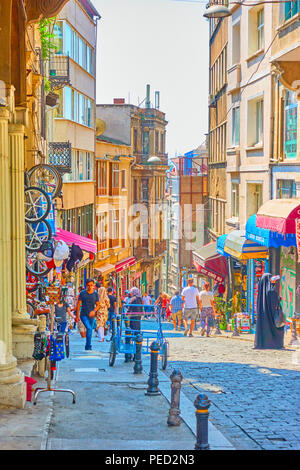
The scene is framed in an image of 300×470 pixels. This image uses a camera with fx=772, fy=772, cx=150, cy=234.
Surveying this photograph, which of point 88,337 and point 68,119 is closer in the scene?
point 88,337

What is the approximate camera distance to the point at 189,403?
36.0 ft

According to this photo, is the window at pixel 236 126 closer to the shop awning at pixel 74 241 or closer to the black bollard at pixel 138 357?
the shop awning at pixel 74 241

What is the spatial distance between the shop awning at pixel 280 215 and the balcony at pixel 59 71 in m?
11.1

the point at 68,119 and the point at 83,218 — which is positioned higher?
the point at 68,119

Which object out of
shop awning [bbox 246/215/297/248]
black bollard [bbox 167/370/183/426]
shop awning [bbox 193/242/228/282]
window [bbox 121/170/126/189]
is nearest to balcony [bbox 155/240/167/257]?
window [bbox 121/170/126/189]

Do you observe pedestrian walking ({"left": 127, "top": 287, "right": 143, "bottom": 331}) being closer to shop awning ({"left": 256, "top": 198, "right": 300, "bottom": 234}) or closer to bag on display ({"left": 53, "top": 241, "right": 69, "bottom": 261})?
bag on display ({"left": 53, "top": 241, "right": 69, "bottom": 261})

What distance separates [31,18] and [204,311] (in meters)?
9.95

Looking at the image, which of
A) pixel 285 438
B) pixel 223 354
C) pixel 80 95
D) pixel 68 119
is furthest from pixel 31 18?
pixel 80 95

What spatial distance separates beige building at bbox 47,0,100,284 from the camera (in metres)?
30.8

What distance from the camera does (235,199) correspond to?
3153cm

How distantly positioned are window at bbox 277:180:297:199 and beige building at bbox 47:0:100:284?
8607 mm

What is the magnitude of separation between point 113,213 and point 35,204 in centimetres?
3395

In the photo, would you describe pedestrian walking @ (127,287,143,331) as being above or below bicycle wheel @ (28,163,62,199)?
below
